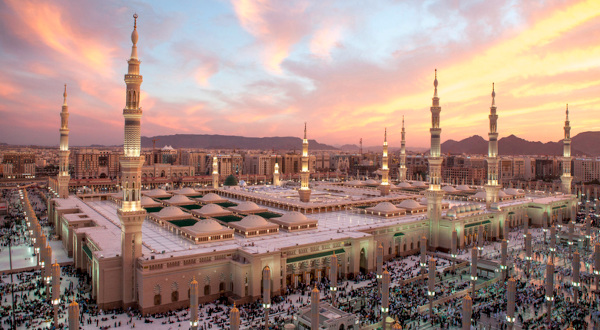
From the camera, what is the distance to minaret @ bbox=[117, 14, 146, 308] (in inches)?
979

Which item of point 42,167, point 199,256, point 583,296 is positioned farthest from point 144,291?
point 42,167

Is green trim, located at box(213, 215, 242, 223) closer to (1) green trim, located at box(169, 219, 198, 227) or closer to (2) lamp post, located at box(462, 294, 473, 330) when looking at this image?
(1) green trim, located at box(169, 219, 198, 227)

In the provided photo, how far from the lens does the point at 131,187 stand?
83.8ft

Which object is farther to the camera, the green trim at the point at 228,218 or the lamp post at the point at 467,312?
the green trim at the point at 228,218

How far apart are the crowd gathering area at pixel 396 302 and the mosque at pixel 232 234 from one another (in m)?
1.11

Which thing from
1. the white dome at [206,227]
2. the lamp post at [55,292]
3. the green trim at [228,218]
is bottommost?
the lamp post at [55,292]

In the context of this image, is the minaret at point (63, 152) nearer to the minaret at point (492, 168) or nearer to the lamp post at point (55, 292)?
the lamp post at point (55, 292)

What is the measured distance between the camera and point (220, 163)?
129125 mm

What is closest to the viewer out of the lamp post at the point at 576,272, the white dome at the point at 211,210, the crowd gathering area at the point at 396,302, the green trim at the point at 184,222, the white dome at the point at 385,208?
the crowd gathering area at the point at 396,302

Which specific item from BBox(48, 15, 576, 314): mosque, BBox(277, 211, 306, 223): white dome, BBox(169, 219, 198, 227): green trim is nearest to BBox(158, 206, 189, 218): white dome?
BBox(48, 15, 576, 314): mosque

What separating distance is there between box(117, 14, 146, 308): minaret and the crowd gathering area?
239cm

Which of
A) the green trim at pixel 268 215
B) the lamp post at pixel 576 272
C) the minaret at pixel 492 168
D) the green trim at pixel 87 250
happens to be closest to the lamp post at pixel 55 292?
the green trim at pixel 87 250

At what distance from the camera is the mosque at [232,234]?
983 inches

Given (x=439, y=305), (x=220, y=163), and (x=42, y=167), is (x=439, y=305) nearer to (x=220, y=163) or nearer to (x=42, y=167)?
(x=220, y=163)
